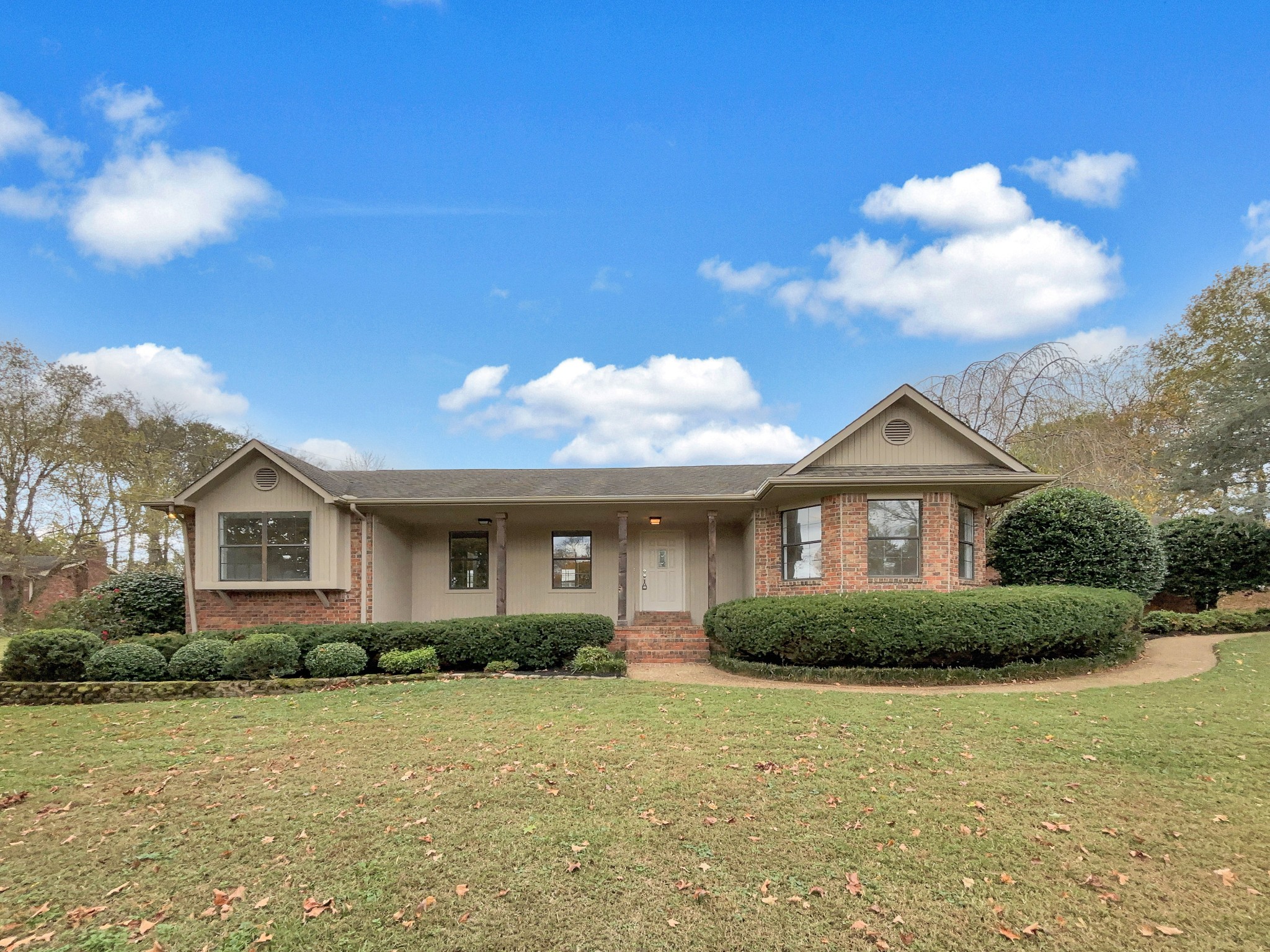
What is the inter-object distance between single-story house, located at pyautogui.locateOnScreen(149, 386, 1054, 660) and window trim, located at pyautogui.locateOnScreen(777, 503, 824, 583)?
4cm

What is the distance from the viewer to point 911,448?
43.9 ft

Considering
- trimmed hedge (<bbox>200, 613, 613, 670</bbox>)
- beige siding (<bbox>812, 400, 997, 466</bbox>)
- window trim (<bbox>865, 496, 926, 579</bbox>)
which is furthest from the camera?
beige siding (<bbox>812, 400, 997, 466</bbox>)

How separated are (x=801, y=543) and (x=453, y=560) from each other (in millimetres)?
8613

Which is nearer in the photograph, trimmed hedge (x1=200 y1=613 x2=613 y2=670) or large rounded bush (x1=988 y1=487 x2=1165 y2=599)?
trimmed hedge (x1=200 y1=613 x2=613 y2=670)

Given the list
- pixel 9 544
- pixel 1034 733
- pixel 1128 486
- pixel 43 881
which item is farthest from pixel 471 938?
pixel 9 544

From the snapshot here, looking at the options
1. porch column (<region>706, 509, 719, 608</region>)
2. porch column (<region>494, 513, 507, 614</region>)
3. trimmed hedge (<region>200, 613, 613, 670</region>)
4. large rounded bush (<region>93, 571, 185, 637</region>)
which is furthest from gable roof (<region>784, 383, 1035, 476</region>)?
large rounded bush (<region>93, 571, 185, 637</region>)

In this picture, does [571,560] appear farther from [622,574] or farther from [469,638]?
[469,638]

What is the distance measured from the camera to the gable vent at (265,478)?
14.0 meters

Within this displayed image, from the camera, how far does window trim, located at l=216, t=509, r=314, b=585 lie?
13734 mm

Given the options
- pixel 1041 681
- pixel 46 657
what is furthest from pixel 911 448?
pixel 46 657

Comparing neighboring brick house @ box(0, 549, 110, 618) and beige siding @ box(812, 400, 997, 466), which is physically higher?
beige siding @ box(812, 400, 997, 466)

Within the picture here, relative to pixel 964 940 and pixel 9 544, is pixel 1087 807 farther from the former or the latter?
pixel 9 544

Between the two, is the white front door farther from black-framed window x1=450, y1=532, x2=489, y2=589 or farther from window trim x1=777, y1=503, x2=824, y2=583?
black-framed window x1=450, y1=532, x2=489, y2=589

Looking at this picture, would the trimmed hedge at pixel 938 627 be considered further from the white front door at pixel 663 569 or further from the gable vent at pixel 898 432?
the white front door at pixel 663 569
